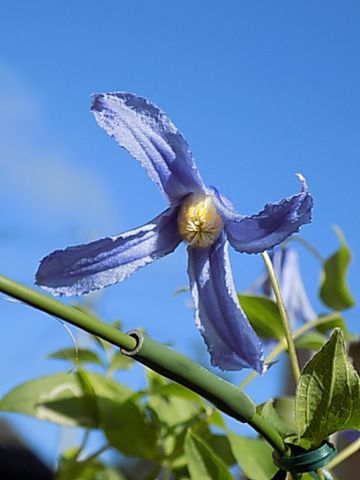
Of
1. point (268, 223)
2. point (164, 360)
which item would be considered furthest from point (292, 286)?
point (164, 360)

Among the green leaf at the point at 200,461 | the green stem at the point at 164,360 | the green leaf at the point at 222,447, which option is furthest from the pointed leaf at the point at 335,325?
the green stem at the point at 164,360

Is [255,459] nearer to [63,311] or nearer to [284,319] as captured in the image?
[284,319]

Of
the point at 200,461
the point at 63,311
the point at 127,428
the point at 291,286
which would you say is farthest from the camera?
the point at 291,286

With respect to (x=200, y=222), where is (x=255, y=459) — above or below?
below

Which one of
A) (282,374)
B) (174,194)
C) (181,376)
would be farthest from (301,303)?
(181,376)

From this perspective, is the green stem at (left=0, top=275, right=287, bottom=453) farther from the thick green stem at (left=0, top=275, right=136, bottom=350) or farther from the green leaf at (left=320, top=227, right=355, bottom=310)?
the green leaf at (left=320, top=227, right=355, bottom=310)

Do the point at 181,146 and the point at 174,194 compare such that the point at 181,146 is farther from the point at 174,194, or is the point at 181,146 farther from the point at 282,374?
the point at 282,374
